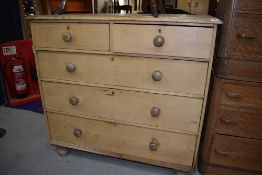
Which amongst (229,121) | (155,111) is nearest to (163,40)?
(155,111)

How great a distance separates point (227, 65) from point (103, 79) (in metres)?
0.72

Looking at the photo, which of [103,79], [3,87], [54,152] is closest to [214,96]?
[103,79]

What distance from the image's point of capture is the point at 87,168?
58.4 inches

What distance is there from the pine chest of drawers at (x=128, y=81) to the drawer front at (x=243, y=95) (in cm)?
18

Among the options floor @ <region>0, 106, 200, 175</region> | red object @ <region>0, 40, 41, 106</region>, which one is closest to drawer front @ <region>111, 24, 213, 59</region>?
floor @ <region>0, 106, 200, 175</region>

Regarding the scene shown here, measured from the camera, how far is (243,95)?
120 cm

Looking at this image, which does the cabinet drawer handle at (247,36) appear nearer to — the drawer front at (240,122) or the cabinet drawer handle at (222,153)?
the drawer front at (240,122)

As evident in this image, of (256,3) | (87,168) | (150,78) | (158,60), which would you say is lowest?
(87,168)

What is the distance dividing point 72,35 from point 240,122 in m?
1.13

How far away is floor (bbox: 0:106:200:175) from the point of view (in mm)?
1448

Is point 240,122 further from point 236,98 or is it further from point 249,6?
point 249,6

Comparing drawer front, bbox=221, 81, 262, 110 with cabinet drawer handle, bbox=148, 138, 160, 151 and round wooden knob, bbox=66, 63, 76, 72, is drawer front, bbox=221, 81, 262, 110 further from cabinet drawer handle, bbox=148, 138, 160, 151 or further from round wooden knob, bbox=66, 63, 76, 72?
round wooden knob, bbox=66, 63, 76, 72

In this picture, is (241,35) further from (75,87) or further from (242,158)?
(75,87)

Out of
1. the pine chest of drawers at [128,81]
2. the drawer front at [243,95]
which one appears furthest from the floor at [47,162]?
the drawer front at [243,95]
